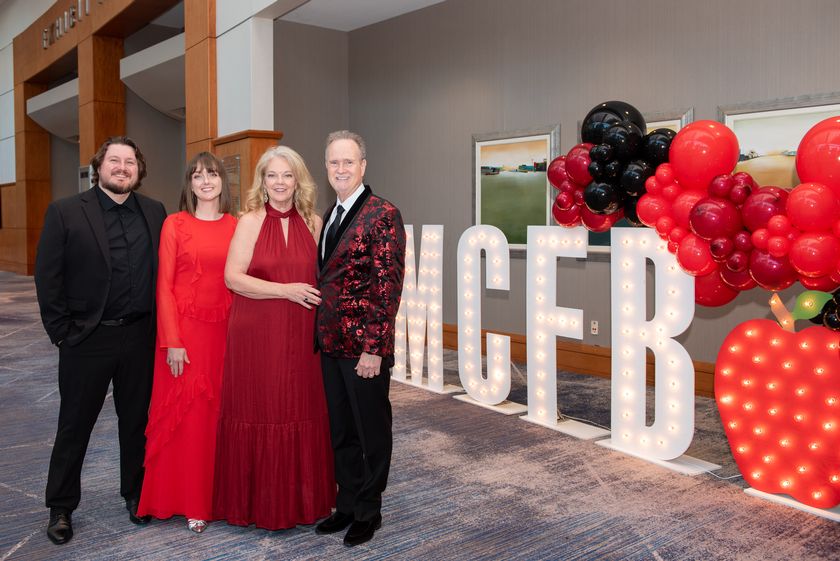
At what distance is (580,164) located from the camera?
402 centimetres

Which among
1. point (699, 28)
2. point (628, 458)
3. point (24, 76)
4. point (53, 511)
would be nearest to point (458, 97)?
point (699, 28)

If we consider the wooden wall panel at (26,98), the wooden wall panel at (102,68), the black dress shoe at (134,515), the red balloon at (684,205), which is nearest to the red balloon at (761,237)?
the red balloon at (684,205)

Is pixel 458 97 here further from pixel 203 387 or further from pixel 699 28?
pixel 203 387

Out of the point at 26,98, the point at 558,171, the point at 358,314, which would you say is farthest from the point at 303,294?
the point at 26,98

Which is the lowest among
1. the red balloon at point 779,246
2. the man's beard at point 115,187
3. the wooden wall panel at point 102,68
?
the red balloon at point 779,246

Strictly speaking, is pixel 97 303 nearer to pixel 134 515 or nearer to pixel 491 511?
pixel 134 515

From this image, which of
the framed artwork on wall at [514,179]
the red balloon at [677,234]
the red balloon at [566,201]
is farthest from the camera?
the framed artwork on wall at [514,179]

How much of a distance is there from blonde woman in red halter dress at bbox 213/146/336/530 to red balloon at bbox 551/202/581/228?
1860 millimetres

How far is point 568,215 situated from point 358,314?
77.5 inches

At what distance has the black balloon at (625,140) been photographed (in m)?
3.77

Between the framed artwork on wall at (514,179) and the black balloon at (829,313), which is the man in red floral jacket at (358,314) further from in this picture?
the framed artwork on wall at (514,179)

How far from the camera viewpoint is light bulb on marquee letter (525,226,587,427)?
4551 mm

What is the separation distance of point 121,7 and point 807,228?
9762 mm

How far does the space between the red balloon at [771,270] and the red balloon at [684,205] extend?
1.30ft
